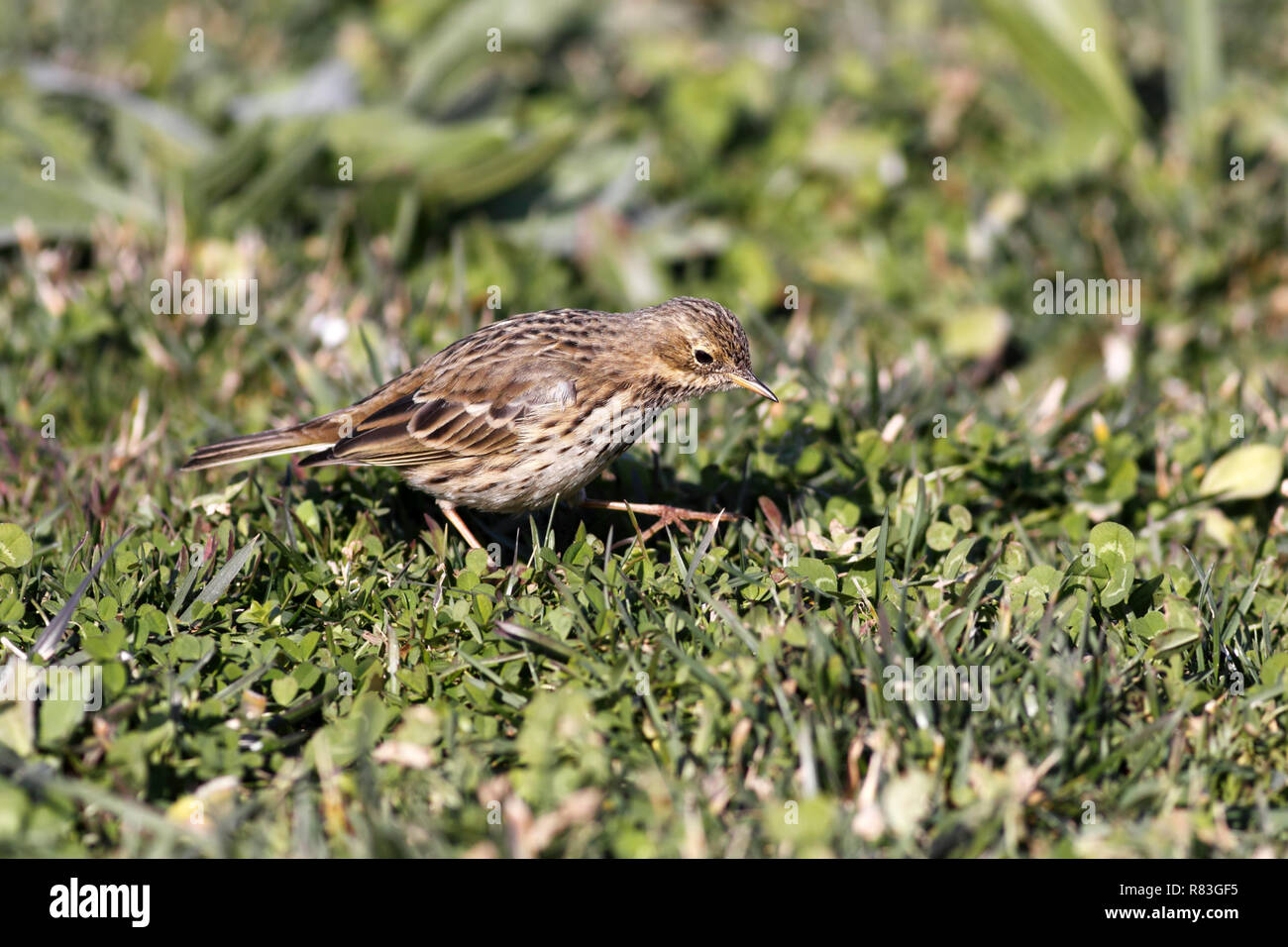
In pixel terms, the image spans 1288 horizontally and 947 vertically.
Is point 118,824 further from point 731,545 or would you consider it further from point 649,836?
point 731,545

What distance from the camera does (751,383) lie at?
5047mm

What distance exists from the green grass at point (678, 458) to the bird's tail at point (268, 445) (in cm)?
18

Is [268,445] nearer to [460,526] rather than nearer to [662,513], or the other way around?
[460,526]

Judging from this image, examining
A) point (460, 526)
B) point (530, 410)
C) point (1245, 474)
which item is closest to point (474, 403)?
point (530, 410)

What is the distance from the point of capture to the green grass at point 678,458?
3.69 m

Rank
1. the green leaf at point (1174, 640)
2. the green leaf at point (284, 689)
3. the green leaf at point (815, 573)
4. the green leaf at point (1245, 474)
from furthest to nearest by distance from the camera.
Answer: the green leaf at point (1245, 474)
the green leaf at point (815, 573)
the green leaf at point (1174, 640)
the green leaf at point (284, 689)

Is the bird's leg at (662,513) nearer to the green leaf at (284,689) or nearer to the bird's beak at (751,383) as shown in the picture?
the bird's beak at (751,383)

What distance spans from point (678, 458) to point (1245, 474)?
7.54ft

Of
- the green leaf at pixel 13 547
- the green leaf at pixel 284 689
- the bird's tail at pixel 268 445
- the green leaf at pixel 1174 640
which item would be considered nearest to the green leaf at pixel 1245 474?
the green leaf at pixel 1174 640
